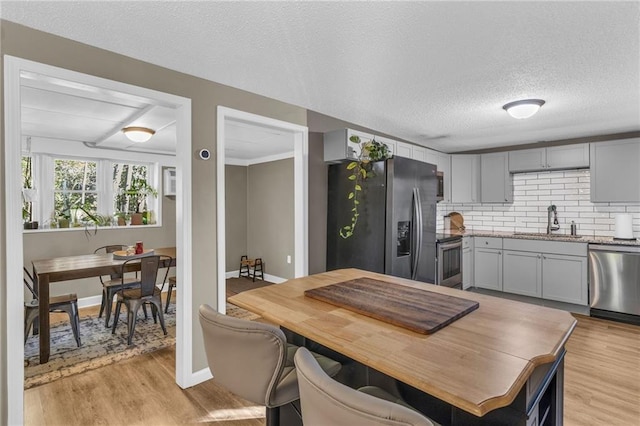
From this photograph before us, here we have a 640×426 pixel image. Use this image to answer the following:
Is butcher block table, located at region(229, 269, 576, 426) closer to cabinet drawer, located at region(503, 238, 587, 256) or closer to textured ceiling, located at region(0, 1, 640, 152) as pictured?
textured ceiling, located at region(0, 1, 640, 152)

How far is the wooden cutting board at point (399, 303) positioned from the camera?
4.18 ft

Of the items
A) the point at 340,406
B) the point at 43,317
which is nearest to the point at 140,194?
the point at 43,317

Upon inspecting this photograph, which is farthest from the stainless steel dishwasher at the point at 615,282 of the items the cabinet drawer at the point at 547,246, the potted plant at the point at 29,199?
the potted plant at the point at 29,199

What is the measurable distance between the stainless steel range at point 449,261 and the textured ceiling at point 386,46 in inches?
70.6

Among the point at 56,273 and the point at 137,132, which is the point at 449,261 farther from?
the point at 56,273

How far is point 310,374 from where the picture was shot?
886 mm

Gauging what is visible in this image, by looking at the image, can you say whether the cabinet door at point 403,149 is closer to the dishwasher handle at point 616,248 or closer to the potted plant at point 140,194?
the dishwasher handle at point 616,248

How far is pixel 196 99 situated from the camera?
96.8 inches

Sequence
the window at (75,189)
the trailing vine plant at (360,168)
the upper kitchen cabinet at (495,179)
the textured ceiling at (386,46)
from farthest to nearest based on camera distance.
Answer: the upper kitchen cabinet at (495,179), the window at (75,189), the trailing vine plant at (360,168), the textured ceiling at (386,46)

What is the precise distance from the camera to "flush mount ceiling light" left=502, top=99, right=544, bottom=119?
2.88 meters

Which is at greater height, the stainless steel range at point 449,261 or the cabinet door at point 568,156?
the cabinet door at point 568,156

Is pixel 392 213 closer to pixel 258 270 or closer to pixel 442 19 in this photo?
pixel 442 19

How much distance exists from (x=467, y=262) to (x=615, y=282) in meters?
1.65

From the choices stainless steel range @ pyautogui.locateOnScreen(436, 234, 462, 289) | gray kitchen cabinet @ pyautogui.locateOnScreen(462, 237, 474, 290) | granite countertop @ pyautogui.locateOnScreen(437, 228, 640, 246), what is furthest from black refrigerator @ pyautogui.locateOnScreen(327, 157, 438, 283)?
gray kitchen cabinet @ pyautogui.locateOnScreen(462, 237, 474, 290)
